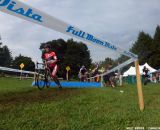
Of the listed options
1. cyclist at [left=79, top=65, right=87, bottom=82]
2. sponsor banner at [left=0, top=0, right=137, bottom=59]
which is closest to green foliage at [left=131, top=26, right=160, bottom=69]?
cyclist at [left=79, top=65, right=87, bottom=82]

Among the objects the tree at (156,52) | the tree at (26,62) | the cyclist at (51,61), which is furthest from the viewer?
the tree at (156,52)

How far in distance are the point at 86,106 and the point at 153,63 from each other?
98.0 meters

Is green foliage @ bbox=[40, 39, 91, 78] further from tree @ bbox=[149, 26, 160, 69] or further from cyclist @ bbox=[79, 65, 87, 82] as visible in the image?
tree @ bbox=[149, 26, 160, 69]

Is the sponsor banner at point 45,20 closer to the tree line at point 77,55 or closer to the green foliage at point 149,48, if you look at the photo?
the tree line at point 77,55

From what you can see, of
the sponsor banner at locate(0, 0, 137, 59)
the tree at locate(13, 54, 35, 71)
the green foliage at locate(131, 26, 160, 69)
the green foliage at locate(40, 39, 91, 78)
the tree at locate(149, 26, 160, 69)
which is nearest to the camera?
the sponsor banner at locate(0, 0, 137, 59)

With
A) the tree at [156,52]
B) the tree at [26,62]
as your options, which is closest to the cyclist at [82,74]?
the tree at [26,62]

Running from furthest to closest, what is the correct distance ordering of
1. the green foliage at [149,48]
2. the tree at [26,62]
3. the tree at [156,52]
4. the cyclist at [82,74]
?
the green foliage at [149,48] → the tree at [156,52] → the tree at [26,62] → the cyclist at [82,74]

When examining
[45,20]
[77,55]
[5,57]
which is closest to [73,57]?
[77,55]

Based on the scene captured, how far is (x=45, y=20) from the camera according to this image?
21.7ft

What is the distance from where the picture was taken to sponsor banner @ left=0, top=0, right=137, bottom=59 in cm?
573

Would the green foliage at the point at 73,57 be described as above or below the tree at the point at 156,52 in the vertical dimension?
below

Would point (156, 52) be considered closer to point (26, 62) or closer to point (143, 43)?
point (143, 43)

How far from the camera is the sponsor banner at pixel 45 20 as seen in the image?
18.8 feet

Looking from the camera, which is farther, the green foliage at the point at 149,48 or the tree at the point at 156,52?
the green foliage at the point at 149,48
